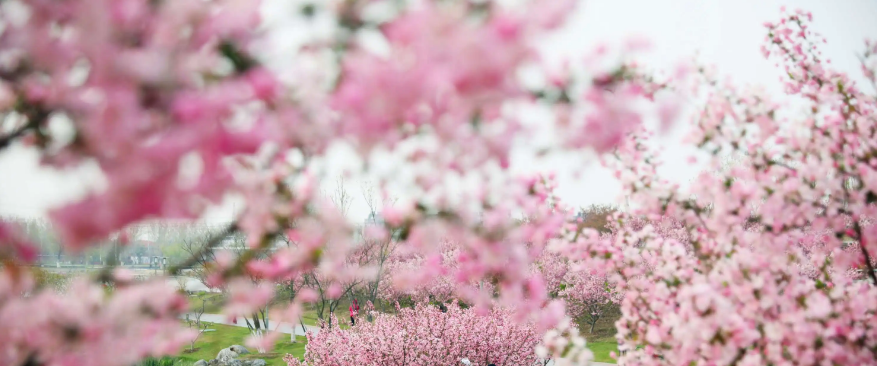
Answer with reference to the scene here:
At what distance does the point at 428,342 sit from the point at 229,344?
550 inches

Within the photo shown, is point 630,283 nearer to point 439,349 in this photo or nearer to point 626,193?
point 626,193

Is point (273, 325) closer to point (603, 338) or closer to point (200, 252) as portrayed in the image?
point (603, 338)

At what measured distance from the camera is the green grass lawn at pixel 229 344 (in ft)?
56.1

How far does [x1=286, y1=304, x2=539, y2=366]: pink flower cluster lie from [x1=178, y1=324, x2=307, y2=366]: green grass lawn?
303 inches

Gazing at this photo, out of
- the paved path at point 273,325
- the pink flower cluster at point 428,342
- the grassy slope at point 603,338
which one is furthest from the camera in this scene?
the paved path at point 273,325

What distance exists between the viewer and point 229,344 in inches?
784

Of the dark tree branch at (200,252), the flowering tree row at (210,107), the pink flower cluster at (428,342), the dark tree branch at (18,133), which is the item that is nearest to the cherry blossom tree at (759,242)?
the flowering tree row at (210,107)

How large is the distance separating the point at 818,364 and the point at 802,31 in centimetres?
273

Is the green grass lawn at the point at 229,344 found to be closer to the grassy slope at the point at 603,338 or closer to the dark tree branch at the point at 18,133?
the grassy slope at the point at 603,338

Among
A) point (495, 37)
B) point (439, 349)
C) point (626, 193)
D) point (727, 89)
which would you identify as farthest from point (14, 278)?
point (439, 349)

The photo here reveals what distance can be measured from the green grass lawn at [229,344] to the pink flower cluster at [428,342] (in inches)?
303

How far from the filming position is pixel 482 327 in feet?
33.7

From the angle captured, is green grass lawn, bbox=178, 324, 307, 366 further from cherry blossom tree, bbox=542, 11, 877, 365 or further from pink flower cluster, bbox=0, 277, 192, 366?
pink flower cluster, bbox=0, 277, 192, 366

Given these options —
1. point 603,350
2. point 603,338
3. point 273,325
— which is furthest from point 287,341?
point 603,338
